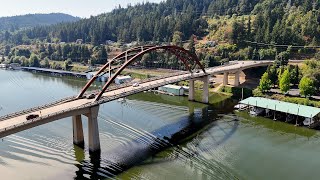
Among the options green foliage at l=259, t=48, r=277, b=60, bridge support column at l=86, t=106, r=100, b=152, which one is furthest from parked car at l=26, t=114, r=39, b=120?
green foliage at l=259, t=48, r=277, b=60

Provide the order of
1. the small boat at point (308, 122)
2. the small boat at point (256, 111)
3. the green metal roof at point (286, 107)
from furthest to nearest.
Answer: the small boat at point (256, 111)
the green metal roof at point (286, 107)
the small boat at point (308, 122)

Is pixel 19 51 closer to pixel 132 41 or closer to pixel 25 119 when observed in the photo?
pixel 132 41

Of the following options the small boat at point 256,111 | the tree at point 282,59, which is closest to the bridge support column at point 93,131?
the small boat at point 256,111

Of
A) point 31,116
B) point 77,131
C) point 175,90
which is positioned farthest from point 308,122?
point 31,116

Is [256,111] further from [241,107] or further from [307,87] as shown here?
[307,87]

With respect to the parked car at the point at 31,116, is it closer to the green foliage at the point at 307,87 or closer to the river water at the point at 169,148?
the river water at the point at 169,148

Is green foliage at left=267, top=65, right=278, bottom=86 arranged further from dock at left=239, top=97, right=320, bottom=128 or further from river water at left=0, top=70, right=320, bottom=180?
river water at left=0, top=70, right=320, bottom=180

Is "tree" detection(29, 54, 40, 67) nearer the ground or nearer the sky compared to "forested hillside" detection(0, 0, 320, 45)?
nearer the ground
